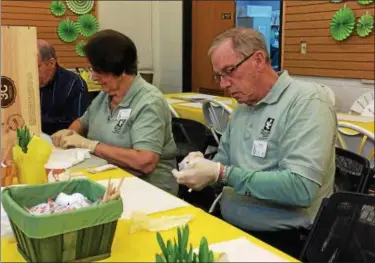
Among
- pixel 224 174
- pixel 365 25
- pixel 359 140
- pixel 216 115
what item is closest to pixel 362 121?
pixel 359 140

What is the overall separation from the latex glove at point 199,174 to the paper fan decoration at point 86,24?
5.00 m

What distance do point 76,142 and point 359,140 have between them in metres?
1.52

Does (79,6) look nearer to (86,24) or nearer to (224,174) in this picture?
(86,24)

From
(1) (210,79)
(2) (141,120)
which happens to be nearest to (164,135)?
(2) (141,120)

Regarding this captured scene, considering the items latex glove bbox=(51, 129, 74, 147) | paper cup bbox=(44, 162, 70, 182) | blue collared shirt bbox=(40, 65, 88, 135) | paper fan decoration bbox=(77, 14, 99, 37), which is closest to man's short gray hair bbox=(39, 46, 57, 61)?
blue collared shirt bbox=(40, 65, 88, 135)

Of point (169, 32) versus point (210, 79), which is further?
point (169, 32)

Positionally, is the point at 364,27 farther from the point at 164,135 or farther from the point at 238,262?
the point at 238,262

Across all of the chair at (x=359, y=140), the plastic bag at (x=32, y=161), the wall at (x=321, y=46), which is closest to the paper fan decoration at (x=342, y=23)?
the wall at (x=321, y=46)

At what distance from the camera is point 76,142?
243 cm

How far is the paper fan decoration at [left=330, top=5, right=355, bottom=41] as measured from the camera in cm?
457

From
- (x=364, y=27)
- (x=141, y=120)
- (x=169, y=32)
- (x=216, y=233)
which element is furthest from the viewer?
(x=169, y=32)

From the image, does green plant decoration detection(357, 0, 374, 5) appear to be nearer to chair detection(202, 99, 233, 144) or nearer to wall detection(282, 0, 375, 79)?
wall detection(282, 0, 375, 79)

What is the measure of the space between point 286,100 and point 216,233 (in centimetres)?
68

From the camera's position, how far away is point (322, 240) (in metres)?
1.52
